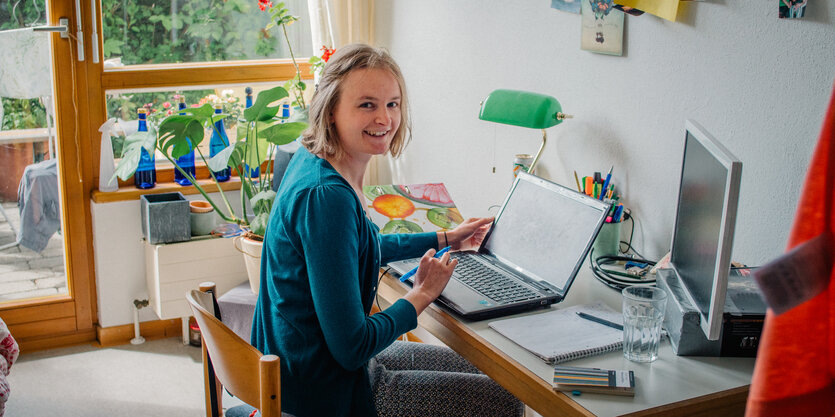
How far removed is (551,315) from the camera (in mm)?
1471

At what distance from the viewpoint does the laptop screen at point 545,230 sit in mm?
1540

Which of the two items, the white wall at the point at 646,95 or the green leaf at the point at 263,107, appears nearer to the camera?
the white wall at the point at 646,95

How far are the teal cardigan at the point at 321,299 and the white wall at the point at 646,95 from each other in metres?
0.67

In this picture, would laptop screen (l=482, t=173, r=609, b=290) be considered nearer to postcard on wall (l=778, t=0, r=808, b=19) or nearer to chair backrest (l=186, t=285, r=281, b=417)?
postcard on wall (l=778, t=0, r=808, b=19)

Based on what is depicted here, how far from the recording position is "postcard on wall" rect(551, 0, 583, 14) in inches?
73.0

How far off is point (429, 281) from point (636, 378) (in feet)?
1.40

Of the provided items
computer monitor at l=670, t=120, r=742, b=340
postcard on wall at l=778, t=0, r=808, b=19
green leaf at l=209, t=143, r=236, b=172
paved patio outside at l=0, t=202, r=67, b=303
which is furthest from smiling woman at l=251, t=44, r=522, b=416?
paved patio outside at l=0, t=202, r=67, b=303

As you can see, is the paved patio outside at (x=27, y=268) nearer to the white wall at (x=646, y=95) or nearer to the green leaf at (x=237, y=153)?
the green leaf at (x=237, y=153)

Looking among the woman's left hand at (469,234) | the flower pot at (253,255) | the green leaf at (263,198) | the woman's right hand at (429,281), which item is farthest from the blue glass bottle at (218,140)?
the woman's right hand at (429,281)

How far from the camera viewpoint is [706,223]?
123 cm

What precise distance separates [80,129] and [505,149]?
1556mm

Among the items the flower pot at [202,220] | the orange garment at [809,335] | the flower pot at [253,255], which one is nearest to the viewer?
the orange garment at [809,335]

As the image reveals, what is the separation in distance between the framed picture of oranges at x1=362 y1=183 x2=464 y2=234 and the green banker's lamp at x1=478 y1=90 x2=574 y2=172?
294mm

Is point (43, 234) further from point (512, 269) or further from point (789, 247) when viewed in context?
point (789, 247)
